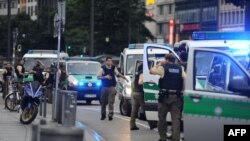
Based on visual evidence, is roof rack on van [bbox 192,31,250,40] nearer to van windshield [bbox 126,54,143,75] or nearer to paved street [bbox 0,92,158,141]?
paved street [bbox 0,92,158,141]

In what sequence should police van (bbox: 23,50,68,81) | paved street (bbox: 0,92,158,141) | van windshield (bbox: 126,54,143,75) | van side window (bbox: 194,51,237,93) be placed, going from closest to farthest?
van side window (bbox: 194,51,237,93) < paved street (bbox: 0,92,158,141) < van windshield (bbox: 126,54,143,75) < police van (bbox: 23,50,68,81)

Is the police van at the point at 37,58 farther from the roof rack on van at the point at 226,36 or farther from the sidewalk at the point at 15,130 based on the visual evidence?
the roof rack on van at the point at 226,36

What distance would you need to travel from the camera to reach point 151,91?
1573cm

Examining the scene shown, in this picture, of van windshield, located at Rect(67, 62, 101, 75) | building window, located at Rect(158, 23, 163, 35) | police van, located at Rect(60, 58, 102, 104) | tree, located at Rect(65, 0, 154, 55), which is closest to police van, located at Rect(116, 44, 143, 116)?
police van, located at Rect(60, 58, 102, 104)

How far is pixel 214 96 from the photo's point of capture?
9.84 m

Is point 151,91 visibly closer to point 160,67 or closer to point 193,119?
point 160,67

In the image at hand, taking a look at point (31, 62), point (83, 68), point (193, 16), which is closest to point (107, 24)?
point (193, 16)

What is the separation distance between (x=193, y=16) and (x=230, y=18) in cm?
1355

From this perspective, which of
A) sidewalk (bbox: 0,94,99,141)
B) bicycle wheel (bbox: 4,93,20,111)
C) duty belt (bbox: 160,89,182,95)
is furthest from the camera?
bicycle wheel (bbox: 4,93,20,111)

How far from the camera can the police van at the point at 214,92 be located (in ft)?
31.5

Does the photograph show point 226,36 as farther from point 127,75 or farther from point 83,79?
point 83,79

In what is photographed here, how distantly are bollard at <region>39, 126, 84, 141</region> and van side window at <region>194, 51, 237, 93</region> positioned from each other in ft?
12.3

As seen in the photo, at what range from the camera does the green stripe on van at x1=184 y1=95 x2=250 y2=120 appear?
959 centimetres

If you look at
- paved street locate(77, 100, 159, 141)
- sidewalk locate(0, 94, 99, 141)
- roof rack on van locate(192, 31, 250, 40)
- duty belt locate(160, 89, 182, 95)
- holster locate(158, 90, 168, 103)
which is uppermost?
roof rack on van locate(192, 31, 250, 40)
